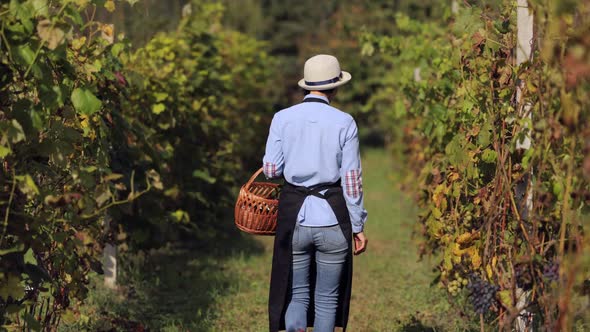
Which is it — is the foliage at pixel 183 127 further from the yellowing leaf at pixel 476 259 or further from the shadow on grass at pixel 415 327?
the yellowing leaf at pixel 476 259

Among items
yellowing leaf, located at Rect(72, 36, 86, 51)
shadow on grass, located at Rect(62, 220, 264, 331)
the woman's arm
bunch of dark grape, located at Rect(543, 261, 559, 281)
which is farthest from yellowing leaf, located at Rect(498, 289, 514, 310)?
yellowing leaf, located at Rect(72, 36, 86, 51)

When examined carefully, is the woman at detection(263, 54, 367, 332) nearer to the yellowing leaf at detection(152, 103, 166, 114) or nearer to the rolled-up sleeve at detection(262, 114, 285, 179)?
the rolled-up sleeve at detection(262, 114, 285, 179)

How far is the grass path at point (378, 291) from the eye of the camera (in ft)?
20.6

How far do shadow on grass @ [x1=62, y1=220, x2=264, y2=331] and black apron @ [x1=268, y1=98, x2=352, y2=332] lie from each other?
102cm

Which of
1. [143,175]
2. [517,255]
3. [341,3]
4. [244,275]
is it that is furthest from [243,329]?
[341,3]

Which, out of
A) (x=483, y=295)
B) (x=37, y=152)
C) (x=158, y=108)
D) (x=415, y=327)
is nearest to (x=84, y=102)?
(x=37, y=152)

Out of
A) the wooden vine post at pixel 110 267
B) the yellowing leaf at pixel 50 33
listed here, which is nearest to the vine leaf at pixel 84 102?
the yellowing leaf at pixel 50 33

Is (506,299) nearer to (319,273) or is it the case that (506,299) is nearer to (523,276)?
(523,276)

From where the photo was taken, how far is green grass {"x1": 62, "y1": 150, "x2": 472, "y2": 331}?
6.23 metres

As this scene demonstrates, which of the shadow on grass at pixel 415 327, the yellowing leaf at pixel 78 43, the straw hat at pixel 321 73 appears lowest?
the shadow on grass at pixel 415 327

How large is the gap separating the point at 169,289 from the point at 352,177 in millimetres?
3593

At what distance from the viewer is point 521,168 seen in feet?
13.6

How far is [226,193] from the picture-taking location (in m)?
9.37

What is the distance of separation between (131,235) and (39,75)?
369cm
